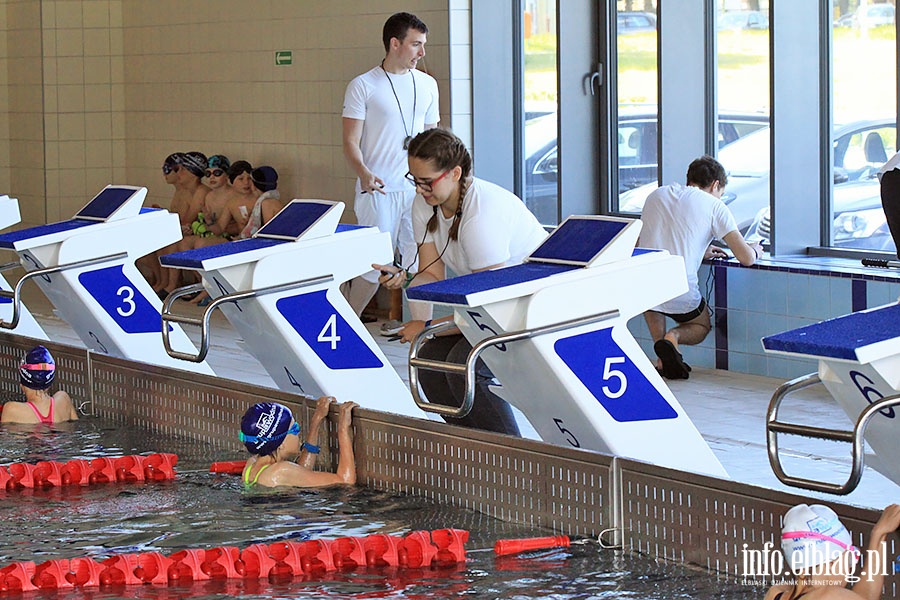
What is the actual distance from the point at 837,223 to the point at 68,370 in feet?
14.8

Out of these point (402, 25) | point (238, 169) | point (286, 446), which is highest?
point (402, 25)

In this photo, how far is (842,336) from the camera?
3.12 m

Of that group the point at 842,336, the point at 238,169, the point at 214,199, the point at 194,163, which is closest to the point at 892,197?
the point at 842,336

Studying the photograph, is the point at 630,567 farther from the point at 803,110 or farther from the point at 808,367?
the point at 803,110

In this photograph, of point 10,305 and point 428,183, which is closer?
point 428,183

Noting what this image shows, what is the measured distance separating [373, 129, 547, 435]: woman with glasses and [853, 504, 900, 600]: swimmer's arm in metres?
1.84

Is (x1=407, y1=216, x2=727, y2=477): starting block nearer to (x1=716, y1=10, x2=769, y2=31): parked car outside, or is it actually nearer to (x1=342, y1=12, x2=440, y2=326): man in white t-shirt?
(x1=342, y1=12, x2=440, y2=326): man in white t-shirt

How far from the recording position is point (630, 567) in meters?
3.73

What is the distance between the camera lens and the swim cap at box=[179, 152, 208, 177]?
37.8 ft

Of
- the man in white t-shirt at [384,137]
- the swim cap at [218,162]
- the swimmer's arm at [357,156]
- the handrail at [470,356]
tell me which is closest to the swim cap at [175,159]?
the swim cap at [218,162]

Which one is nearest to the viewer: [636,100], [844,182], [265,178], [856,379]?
[856,379]

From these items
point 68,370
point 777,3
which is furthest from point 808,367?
point 68,370

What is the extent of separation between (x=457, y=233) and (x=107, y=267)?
6.49 feet

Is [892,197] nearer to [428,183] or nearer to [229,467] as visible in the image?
[428,183]
